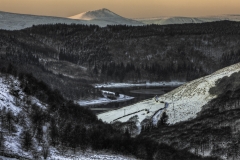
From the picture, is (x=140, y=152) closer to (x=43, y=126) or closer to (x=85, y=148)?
(x=85, y=148)

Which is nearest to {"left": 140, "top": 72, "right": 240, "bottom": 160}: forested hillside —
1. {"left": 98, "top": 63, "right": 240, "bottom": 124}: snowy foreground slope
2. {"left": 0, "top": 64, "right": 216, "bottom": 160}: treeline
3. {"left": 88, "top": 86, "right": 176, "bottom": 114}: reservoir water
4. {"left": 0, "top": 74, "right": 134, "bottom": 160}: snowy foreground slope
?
{"left": 98, "top": 63, "right": 240, "bottom": 124}: snowy foreground slope

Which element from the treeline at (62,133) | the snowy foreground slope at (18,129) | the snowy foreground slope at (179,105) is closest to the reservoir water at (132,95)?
the snowy foreground slope at (179,105)

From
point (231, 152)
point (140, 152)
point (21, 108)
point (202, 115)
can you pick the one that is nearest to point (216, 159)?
point (231, 152)

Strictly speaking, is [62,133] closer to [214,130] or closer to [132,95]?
[214,130]

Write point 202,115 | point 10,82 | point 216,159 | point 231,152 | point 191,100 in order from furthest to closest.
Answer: point 191,100 < point 202,115 < point 231,152 < point 216,159 < point 10,82

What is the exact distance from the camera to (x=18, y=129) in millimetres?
28328

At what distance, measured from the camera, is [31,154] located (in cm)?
2473

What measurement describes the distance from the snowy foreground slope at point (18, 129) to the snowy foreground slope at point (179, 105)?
1295 inches

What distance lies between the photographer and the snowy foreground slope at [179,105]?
66.4 m

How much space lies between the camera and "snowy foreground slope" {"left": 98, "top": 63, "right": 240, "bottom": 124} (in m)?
66.4

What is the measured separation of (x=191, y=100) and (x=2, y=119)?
1814 inches

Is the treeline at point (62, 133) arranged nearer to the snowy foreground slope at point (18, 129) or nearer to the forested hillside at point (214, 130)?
the snowy foreground slope at point (18, 129)

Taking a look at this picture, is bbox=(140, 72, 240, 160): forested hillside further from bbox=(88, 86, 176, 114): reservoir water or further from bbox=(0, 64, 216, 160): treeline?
bbox=(88, 86, 176, 114): reservoir water

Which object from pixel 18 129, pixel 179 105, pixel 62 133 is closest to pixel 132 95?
pixel 179 105
